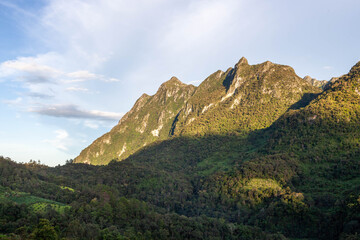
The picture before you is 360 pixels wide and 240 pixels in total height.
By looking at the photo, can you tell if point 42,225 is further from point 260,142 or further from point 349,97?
point 349,97

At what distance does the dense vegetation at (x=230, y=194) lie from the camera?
270 ft

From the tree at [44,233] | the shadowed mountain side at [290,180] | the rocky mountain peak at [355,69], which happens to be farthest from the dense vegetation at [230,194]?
the rocky mountain peak at [355,69]

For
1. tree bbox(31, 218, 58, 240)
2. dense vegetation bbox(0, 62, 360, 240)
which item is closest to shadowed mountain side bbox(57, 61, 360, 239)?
dense vegetation bbox(0, 62, 360, 240)

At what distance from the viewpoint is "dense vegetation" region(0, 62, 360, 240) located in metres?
82.3

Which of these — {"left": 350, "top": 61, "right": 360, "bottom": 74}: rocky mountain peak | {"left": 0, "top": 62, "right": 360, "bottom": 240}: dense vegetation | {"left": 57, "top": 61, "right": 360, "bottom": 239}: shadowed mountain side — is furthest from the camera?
{"left": 350, "top": 61, "right": 360, "bottom": 74}: rocky mountain peak

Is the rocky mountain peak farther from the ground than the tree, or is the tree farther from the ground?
the rocky mountain peak

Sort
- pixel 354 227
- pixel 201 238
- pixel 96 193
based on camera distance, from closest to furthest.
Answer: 1. pixel 354 227
2. pixel 201 238
3. pixel 96 193

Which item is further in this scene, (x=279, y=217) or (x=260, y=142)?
(x=260, y=142)

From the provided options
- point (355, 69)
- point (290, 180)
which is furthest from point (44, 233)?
point (355, 69)

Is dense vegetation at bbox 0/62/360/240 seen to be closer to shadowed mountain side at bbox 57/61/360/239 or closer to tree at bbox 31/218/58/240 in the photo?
tree at bbox 31/218/58/240

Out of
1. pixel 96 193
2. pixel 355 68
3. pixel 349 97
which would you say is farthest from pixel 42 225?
pixel 355 68

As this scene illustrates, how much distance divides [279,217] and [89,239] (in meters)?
70.6

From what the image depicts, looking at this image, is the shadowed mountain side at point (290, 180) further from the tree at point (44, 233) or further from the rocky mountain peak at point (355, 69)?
the tree at point (44, 233)

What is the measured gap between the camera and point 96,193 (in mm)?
113062
